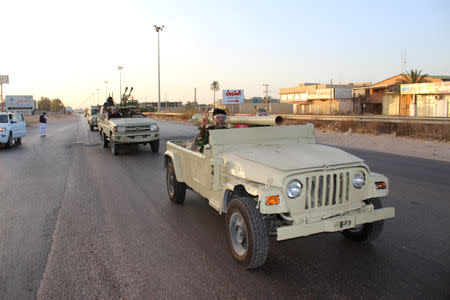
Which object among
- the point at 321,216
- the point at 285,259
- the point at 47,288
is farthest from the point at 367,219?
the point at 47,288

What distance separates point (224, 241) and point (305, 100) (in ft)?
205

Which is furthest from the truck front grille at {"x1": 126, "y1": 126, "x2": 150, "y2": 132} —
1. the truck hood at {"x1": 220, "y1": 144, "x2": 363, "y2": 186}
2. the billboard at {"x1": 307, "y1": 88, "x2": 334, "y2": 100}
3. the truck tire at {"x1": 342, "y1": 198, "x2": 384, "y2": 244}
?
the billboard at {"x1": 307, "y1": 88, "x2": 334, "y2": 100}

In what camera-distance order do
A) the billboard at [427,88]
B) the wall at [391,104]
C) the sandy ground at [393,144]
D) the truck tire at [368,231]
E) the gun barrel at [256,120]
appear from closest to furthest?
the truck tire at [368,231]
the gun barrel at [256,120]
the sandy ground at [393,144]
the billboard at [427,88]
the wall at [391,104]

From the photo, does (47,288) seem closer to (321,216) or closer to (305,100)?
(321,216)

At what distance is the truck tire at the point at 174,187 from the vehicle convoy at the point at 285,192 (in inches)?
63.5

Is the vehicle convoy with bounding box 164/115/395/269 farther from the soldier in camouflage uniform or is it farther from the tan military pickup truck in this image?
the tan military pickup truck

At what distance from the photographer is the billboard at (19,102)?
87000 millimetres

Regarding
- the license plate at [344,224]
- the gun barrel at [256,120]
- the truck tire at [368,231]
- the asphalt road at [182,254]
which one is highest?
the gun barrel at [256,120]

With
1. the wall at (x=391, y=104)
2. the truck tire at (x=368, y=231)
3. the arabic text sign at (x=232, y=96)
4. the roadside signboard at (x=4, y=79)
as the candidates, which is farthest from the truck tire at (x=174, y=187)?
the wall at (x=391, y=104)

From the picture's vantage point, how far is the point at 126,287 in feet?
11.5

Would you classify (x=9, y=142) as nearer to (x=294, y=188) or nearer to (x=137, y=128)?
(x=137, y=128)

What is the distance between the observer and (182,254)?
13.9 ft

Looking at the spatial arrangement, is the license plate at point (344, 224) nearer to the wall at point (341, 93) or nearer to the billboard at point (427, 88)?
the billboard at point (427, 88)

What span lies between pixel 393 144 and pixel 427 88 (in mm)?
29756
